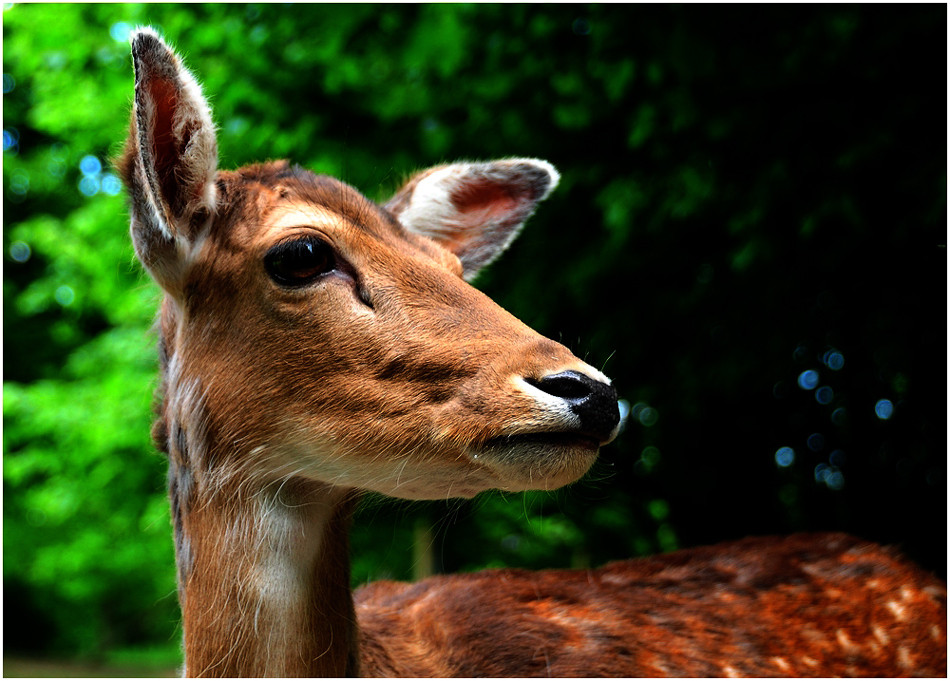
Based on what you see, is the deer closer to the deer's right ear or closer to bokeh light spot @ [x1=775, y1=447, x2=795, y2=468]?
the deer's right ear

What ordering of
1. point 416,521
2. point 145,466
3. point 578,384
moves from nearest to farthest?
point 578,384
point 416,521
point 145,466

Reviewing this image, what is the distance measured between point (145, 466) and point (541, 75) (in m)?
5.64

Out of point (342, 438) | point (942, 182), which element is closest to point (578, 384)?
point (342, 438)

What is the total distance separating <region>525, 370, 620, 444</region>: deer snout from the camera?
7.05 feet

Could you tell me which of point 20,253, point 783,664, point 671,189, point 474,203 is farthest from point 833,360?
point 20,253

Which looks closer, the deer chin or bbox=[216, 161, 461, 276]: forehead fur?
the deer chin

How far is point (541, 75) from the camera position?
5012 millimetres

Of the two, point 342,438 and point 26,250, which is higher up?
point 26,250

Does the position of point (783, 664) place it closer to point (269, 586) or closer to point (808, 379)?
point (269, 586)

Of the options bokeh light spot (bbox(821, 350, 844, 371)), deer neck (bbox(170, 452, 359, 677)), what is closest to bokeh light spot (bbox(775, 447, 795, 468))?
bokeh light spot (bbox(821, 350, 844, 371))

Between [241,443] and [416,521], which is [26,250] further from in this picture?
[241,443]

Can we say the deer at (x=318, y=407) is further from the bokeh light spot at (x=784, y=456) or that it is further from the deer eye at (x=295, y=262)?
the bokeh light spot at (x=784, y=456)

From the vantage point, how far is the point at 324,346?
2.43 metres

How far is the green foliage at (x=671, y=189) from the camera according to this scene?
4.54 meters
